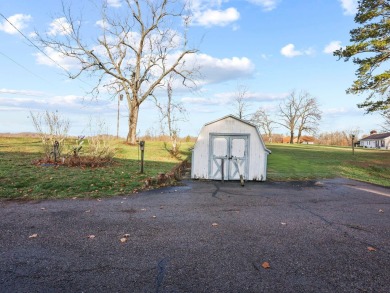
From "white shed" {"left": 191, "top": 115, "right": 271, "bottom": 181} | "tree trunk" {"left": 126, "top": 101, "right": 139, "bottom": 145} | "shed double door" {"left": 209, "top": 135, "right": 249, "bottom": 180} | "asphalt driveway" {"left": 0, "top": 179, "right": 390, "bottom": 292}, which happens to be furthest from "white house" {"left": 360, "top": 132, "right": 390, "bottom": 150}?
"asphalt driveway" {"left": 0, "top": 179, "right": 390, "bottom": 292}

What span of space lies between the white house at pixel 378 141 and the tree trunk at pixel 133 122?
66.5m

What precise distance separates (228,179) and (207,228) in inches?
300

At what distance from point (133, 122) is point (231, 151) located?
2010 cm

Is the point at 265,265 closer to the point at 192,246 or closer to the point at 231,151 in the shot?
the point at 192,246

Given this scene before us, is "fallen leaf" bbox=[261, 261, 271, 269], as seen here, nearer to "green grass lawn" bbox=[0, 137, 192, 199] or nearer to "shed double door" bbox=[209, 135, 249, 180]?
"green grass lawn" bbox=[0, 137, 192, 199]

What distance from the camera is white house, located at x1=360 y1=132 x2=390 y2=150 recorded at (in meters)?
73.4

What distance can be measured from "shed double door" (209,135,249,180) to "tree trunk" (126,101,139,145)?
19195mm

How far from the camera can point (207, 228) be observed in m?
5.80

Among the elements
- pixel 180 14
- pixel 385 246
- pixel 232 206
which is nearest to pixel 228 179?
pixel 232 206

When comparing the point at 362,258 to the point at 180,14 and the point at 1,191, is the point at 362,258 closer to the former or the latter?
the point at 1,191

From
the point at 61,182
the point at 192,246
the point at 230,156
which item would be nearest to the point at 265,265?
the point at 192,246

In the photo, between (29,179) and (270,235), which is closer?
(270,235)

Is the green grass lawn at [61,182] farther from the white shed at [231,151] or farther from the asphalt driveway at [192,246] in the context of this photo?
the white shed at [231,151]

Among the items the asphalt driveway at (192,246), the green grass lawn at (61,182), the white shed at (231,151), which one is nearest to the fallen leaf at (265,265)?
the asphalt driveway at (192,246)
